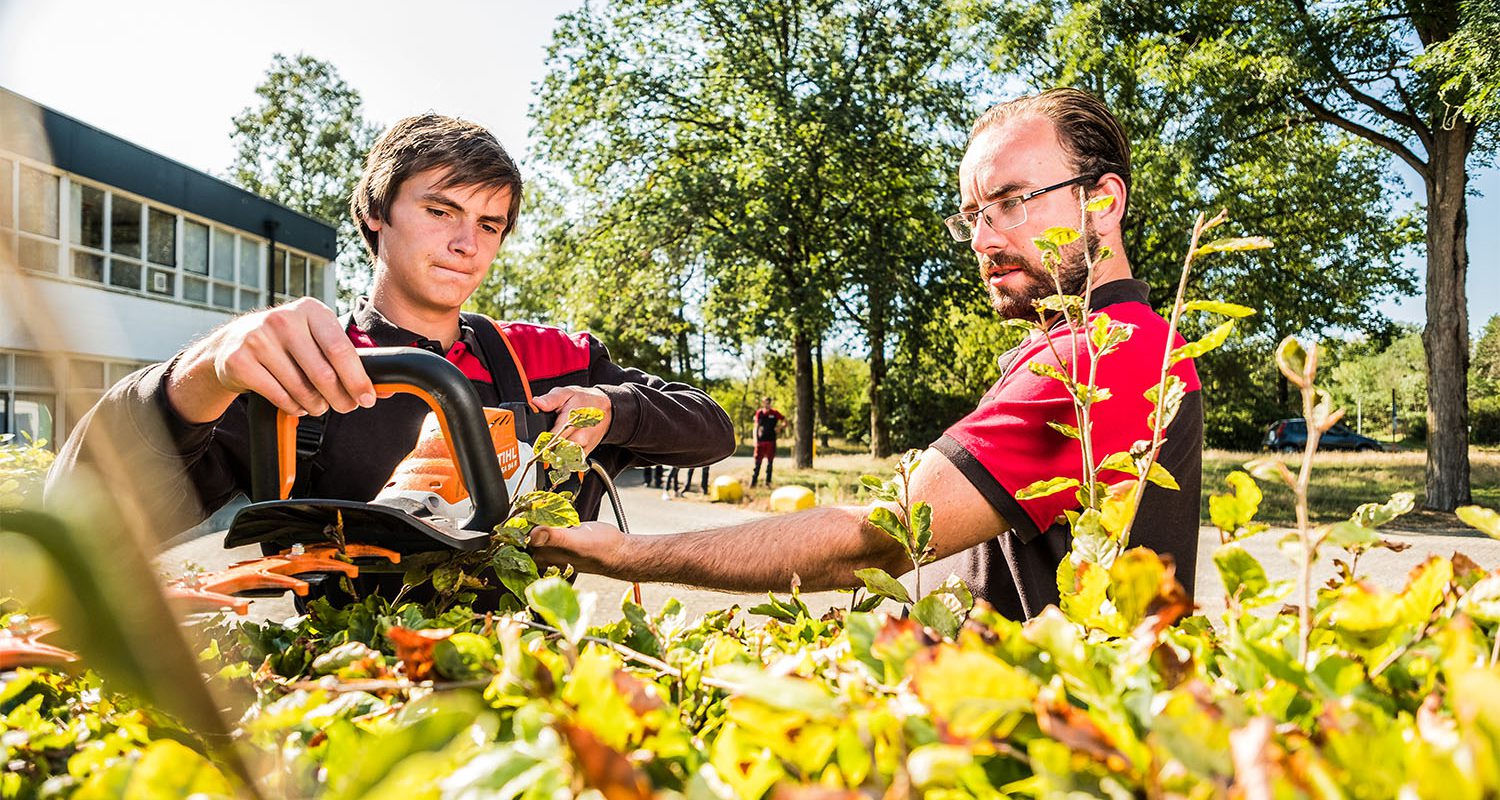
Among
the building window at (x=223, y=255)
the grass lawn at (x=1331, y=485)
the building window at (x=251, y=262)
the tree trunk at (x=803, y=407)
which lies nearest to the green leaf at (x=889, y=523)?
the grass lawn at (x=1331, y=485)

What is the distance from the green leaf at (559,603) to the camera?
0.74 m

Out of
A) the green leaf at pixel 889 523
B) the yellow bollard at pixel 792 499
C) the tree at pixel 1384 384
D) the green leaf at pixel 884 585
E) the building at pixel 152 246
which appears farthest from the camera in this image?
the tree at pixel 1384 384

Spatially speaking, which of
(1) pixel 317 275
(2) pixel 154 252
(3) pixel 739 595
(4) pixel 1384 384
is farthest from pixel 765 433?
(4) pixel 1384 384

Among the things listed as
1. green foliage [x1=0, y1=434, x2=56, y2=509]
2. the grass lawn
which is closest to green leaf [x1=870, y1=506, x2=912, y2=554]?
green foliage [x1=0, y1=434, x2=56, y2=509]

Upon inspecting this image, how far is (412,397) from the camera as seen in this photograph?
2.57m

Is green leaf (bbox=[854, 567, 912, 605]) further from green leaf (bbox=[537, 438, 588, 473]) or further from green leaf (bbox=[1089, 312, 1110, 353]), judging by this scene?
green leaf (bbox=[537, 438, 588, 473])

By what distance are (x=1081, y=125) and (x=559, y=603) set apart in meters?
2.11

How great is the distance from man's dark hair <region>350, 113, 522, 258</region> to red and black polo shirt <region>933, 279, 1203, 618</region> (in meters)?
1.71

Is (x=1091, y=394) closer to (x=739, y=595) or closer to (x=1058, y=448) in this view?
(x=1058, y=448)

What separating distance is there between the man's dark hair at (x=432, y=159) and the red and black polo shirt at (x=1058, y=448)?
1709mm

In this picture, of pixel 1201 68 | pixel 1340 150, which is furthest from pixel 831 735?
pixel 1340 150

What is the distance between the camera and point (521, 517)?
4.56ft

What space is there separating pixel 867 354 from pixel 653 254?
268 inches

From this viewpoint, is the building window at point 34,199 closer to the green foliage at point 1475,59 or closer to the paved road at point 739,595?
the paved road at point 739,595
